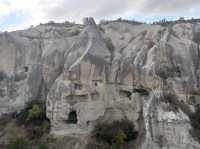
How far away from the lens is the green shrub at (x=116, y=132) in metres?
20.3

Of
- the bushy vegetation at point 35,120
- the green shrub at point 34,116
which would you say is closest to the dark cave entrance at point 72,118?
the bushy vegetation at point 35,120

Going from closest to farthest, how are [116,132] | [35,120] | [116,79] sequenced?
[116,132], [116,79], [35,120]

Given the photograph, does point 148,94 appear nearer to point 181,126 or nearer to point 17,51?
point 181,126

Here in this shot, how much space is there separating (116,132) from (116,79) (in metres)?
3.37

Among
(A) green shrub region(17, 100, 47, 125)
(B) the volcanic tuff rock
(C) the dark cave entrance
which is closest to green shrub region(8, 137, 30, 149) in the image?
(B) the volcanic tuff rock

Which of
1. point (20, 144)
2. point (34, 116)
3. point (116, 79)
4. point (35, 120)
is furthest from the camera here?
point (35, 120)

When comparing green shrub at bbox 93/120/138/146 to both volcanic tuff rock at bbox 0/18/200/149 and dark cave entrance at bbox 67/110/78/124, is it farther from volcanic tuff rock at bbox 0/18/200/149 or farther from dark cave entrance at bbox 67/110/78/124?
dark cave entrance at bbox 67/110/78/124

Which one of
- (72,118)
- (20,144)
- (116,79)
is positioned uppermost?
(116,79)

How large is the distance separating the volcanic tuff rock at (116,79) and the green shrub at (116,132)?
1.43 ft

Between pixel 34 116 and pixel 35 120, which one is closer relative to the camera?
pixel 34 116

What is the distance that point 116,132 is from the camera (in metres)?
20.6

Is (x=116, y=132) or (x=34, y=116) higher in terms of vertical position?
(x=34, y=116)

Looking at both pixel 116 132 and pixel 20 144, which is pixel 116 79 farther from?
pixel 20 144

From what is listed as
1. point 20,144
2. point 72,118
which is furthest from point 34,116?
point 20,144
